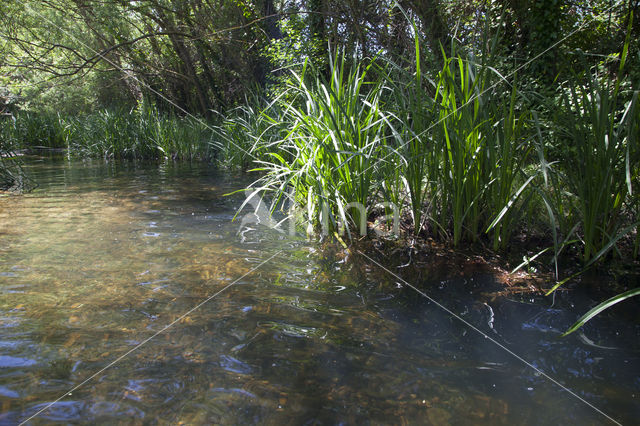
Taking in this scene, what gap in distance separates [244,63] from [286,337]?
30.3 feet

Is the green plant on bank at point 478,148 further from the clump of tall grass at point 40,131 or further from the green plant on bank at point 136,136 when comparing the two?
the clump of tall grass at point 40,131

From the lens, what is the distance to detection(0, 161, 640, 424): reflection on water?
1198 millimetres

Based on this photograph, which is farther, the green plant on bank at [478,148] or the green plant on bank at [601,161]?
the green plant on bank at [478,148]

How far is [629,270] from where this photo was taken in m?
2.04

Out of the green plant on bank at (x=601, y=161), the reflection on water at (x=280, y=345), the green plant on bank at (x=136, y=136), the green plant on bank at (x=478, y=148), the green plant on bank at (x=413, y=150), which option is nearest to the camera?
the reflection on water at (x=280, y=345)

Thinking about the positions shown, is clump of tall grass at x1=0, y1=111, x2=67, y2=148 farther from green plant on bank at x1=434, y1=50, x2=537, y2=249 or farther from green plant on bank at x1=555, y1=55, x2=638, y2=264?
green plant on bank at x1=555, y1=55, x2=638, y2=264

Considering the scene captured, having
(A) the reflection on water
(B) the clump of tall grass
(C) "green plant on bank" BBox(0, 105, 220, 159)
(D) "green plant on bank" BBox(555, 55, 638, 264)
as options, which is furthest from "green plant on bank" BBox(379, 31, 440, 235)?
(B) the clump of tall grass

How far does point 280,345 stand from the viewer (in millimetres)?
1522

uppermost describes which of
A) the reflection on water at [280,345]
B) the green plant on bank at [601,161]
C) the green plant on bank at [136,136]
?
the green plant on bank at [136,136]

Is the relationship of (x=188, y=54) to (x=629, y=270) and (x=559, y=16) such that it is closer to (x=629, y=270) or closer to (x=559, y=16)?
(x=559, y=16)

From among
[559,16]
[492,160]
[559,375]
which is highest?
[559,16]

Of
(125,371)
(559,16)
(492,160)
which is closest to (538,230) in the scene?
(492,160)

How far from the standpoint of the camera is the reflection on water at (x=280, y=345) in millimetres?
1198

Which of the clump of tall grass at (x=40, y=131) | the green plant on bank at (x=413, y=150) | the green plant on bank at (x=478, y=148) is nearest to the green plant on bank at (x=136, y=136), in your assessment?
the clump of tall grass at (x=40, y=131)
